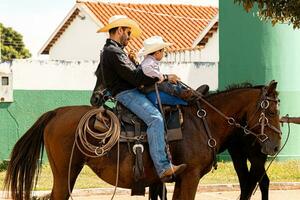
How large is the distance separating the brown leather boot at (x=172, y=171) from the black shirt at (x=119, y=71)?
1001mm

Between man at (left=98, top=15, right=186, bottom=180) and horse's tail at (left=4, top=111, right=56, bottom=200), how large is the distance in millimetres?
820

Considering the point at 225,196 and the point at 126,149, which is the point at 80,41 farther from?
the point at 126,149

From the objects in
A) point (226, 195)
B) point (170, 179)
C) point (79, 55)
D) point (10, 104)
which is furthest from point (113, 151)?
point (79, 55)

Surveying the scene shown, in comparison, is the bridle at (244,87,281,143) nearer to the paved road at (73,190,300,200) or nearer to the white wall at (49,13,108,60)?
the paved road at (73,190,300,200)

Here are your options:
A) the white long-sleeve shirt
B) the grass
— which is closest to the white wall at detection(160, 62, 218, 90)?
the grass

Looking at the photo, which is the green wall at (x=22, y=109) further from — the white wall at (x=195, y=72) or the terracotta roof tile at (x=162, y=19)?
the terracotta roof tile at (x=162, y=19)

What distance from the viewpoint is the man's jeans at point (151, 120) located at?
872 cm

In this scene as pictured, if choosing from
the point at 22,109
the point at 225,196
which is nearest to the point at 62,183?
the point at 225,196

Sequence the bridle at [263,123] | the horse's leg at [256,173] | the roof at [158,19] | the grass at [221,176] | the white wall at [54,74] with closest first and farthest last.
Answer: the bridle at [263,123], the horse's leg at [256,173], the grass at [221,176], the white wall at [54,74], the roof at [158,19]

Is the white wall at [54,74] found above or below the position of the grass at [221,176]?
above

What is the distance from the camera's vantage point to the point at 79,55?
110 ft

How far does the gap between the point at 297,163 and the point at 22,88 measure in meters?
6.95

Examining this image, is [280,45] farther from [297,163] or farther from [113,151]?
[113,151]

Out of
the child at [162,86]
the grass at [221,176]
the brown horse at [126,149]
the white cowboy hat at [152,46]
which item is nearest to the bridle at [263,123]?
the brown horse at [126,149]
